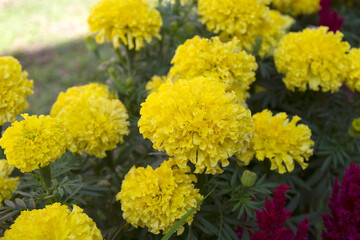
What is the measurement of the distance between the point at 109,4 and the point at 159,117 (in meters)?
1.05

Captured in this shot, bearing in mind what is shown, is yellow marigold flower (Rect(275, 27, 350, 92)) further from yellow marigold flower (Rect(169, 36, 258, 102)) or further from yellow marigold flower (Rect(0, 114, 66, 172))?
yellow marigold flower (Rect(0, 114, 66, 172))

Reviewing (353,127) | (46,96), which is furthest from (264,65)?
(46,96)

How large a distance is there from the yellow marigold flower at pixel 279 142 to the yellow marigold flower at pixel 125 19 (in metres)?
0.88

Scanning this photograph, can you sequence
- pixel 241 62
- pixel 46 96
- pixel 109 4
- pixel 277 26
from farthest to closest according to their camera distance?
pixel 46 96, pixel 277 26, pixel 109 4, pixel 241 62

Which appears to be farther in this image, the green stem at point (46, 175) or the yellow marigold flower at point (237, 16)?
the yellow marigold flower at point (237, 16)

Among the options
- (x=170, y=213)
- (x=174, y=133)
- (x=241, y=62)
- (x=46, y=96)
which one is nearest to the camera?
(x=174, y=133)

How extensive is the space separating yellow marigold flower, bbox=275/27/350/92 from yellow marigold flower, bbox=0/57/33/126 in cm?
139

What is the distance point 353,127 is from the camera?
70.6 inches

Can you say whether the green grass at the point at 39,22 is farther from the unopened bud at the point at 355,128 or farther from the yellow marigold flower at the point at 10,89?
the unopened bud at the point at 355,128

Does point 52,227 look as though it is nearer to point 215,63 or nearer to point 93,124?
point 93,124

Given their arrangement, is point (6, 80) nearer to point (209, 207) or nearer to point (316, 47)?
point (209, 207)

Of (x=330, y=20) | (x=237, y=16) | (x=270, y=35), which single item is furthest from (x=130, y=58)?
(x=330, y=20)

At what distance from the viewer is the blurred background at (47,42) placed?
428 centimetres

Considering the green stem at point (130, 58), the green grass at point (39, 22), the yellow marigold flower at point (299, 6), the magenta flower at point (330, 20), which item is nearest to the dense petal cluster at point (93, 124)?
the green stem at point (130, 58)
